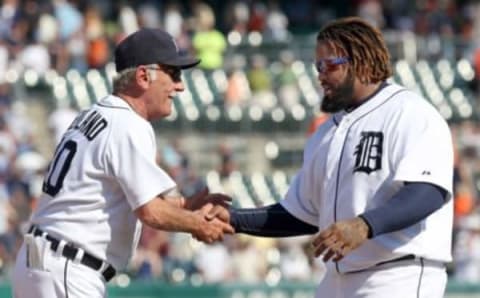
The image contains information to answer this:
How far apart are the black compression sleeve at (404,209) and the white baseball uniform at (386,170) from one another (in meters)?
0.05

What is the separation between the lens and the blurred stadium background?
51.4 feet

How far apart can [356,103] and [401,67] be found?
13588 millimetres

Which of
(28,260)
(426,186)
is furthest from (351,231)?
(28,260)

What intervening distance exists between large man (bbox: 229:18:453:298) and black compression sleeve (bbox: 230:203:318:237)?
311 millimetres

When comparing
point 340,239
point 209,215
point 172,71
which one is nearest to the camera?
point 340,239

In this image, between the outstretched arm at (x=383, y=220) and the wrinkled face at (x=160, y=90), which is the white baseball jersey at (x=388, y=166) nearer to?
the outstretched arm at (x=383, y=220)

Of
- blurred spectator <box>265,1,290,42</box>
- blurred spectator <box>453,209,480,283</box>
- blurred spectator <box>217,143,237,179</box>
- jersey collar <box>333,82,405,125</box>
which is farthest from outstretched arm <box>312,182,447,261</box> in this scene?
blurred spectator <box>265,1,290,42</box>

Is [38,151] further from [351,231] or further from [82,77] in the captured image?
[351,231]

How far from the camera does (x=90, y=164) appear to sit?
6.42 metres

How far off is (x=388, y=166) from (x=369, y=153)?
→ 10cm

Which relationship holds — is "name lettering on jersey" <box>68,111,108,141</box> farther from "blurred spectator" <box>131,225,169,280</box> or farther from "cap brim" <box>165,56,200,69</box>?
"blurred spectator" <box>131,225,169,280</box>

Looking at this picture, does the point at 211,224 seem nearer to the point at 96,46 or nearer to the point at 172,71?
the point at 172,71

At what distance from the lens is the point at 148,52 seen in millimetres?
6551

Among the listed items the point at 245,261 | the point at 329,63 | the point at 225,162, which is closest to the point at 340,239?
the point at 329,63
